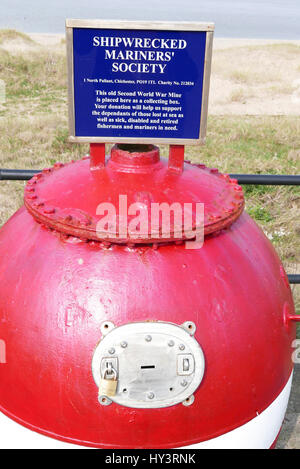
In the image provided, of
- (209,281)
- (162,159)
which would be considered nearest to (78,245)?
(209,281)

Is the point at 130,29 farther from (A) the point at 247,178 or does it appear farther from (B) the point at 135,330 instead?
(A) the point at 247,178

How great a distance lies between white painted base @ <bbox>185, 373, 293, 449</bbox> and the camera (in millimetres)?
1922

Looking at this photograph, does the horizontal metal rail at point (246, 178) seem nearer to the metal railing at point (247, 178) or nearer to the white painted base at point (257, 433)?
the metal railing at point (247, 178)

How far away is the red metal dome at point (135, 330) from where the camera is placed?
70.0 inches

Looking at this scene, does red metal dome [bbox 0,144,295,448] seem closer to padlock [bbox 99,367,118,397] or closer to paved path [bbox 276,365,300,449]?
padlock [bbox 99,367,118,397]

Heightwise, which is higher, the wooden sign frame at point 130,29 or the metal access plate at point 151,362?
the wooden sign frame at point 130,29

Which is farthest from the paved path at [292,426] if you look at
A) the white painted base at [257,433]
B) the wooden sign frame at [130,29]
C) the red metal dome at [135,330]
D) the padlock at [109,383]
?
the wooden sign frame at [130,29]

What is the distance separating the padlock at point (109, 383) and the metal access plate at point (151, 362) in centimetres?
1

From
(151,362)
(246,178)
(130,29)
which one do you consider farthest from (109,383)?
(246,178)

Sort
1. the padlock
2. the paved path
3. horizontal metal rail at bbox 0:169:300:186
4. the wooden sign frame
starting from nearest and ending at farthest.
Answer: the padlock → the wooden sign frame → the paved path → horizontal metal rail at bbox 0:169:300:186

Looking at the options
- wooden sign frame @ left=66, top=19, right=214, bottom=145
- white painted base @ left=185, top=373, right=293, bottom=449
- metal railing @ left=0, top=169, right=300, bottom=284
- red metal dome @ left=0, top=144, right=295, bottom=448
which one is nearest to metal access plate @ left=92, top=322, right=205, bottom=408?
red metal dome @ left=0, top=144, right=295, bottom=448

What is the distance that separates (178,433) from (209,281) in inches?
22.4

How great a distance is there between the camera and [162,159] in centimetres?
236
